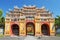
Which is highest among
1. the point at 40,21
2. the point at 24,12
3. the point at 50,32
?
the point at 24,12

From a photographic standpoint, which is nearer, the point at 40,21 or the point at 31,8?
the point at 40,21

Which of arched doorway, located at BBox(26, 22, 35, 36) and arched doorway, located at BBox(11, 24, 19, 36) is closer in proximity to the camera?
arched doorway, located at BBox(11, 24, 19, 36)

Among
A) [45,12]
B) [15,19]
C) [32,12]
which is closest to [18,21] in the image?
[15,19]

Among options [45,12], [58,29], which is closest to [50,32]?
[58,29]

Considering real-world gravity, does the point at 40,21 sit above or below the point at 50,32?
above

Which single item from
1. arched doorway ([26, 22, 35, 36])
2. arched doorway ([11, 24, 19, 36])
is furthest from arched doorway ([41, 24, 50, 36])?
arched doorway ([11, 24, 19, 36])

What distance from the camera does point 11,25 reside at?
33.5 meters

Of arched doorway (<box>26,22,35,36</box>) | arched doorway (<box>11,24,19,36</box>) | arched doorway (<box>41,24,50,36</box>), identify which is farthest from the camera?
arched doorway (<box>26,22,35,36</box>)

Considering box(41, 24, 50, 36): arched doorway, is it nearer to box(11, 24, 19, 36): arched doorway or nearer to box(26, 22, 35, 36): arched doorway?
box(26, 22, 35, 36): arched doorway

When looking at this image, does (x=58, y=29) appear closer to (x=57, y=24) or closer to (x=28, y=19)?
(x=57, y=24)

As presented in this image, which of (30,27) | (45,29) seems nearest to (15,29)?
(45,29)

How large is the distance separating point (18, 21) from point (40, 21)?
15.2ft

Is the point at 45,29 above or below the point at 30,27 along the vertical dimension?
below

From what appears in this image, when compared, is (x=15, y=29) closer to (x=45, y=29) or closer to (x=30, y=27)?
(x=45, y=29)
